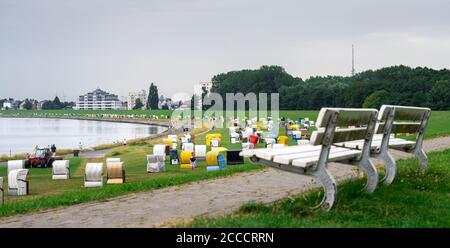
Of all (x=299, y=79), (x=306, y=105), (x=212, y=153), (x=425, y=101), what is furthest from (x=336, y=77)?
(x=212, y=153)

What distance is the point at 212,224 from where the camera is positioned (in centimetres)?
545

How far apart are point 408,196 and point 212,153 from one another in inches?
708

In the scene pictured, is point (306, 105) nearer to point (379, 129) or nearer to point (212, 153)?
point (212, 153)

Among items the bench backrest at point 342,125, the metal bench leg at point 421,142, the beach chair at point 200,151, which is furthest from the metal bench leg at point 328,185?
the beach chair at point 200,151

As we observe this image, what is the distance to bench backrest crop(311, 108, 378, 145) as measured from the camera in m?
5.95

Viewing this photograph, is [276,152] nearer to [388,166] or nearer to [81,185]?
[388,166]

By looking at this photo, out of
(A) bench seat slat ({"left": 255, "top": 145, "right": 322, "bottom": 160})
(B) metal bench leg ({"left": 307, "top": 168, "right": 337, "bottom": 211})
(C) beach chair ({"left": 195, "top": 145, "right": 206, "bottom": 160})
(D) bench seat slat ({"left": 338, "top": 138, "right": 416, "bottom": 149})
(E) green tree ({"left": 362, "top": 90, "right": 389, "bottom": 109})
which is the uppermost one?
(E) green tree ({"left": 362, "top": 90, "right": 389, "bottom": 109})

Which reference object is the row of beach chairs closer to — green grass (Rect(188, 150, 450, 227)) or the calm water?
green grass (Rect(188, 150, 450, 227))

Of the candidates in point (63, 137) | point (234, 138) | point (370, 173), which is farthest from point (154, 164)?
point (63, 137)

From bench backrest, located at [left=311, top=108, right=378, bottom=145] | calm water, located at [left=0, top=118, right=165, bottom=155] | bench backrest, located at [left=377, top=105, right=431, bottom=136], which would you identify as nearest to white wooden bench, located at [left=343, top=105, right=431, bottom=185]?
bench backrest, located at [left=377, top=105, right=431, bottom=136]

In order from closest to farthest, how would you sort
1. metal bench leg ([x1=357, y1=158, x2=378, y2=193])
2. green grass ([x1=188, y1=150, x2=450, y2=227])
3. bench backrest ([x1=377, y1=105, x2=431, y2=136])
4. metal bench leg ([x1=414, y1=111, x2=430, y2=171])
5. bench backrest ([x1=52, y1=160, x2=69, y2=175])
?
green grass ([x1=188, y1=150, x2=450, y2=227]) < metal bench leg ([x1=357, y1=158, x2=378, y2=193]) < bench backrest ([x1=377, y1=105, x2=431, y2=136]) < metal bench leg ([x1=414, y1=111, x2=430, y2=171]) < bench backrest ([x1=52, y1=160, x2=69, y2=175])

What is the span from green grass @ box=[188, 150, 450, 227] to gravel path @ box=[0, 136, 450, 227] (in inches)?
26.0

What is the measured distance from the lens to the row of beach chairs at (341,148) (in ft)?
19.8
